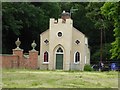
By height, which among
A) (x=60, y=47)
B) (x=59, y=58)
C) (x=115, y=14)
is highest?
(x=115, y=14)

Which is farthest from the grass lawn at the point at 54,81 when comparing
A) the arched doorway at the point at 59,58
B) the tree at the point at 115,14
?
the arched doorway at the point at 59,58

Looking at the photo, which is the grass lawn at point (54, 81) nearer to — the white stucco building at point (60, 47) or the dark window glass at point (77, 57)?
the white stucco building at point (60, 47)

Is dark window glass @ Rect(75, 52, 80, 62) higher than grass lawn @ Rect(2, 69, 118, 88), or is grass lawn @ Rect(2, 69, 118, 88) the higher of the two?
dark window glass @ Rect(75, 52, 80, 62)

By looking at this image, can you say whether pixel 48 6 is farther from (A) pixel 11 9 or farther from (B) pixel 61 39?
(B) pixel 61 39

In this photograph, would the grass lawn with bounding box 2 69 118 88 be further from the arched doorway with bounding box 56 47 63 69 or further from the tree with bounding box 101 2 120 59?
the arched doorway with bounding box 56 47 63 69

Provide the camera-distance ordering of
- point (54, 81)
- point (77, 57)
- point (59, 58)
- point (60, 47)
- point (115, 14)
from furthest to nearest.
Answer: point (77, 57), point (60, 47), point (59, 58), point (115, 14), point (54, 81)

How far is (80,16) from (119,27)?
106 feet

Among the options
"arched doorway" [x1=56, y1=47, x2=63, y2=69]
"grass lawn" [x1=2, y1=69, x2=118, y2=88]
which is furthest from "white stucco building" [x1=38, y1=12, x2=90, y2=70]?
"grass lawn" [x1=2, y1=69, x2=118, y2=88]

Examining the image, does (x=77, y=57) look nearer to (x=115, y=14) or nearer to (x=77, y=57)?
(x=77, y=57)

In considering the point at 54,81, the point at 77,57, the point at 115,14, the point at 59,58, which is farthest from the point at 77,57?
the point at 54,81

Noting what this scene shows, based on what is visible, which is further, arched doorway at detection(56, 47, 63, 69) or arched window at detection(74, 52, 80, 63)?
arched window at detection(74, 52, 80, 63)

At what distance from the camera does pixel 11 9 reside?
44094mm

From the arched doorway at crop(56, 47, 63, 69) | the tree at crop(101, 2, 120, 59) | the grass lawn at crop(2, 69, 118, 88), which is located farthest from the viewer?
the arched doorway at crop(56, 47, 63, 69)

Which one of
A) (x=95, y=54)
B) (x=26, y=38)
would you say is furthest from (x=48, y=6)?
(x=95, y=54)
